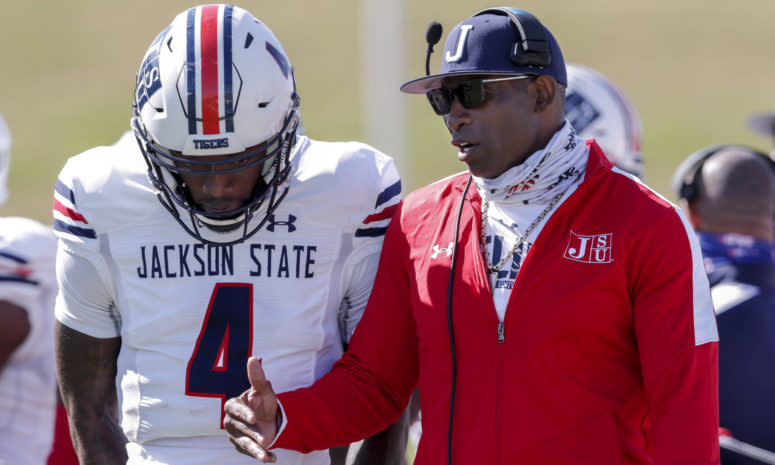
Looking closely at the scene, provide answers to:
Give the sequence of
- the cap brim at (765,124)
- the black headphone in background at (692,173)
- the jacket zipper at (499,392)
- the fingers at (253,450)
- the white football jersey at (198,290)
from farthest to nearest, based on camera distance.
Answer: the cap brim at (765,124)
the black headphone in background at (692,173)
the white football jersey at (198,290)
the fingers at (253,450)
the jacket zipper at (499,392)

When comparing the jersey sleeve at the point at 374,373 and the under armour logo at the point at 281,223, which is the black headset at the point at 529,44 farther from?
the under armour logo at the point at 281,223

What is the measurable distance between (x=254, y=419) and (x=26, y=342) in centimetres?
122

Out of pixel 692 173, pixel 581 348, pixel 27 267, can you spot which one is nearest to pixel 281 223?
pixel 581 348

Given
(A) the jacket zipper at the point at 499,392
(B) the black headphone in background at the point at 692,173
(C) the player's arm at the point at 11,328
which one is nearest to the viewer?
(A) the jacket zipper at the point at 499,392

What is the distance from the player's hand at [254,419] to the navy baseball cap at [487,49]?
88cm

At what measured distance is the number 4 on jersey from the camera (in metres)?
3.03

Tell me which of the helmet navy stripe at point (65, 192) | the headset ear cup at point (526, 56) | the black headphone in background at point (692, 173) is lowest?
the black headphone in background at point (692, 173)

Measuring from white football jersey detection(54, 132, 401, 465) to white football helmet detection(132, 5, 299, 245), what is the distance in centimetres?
8

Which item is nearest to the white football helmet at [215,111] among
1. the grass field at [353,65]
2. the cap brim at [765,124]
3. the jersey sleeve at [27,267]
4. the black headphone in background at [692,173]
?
the jersey sleeve at [27,267]

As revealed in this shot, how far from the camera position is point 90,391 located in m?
3.17

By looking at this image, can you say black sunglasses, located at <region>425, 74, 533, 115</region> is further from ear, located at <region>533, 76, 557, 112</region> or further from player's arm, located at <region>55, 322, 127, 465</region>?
player's arm, located at <region>55, 322, 127, 465</region>

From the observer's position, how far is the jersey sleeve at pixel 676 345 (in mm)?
2572

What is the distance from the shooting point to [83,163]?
3.16 m

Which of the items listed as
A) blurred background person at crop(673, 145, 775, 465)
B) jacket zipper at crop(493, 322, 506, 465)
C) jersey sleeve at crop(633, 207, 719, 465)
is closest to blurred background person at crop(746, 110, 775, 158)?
blurred background person at crop(673, 145, 775, 465)
